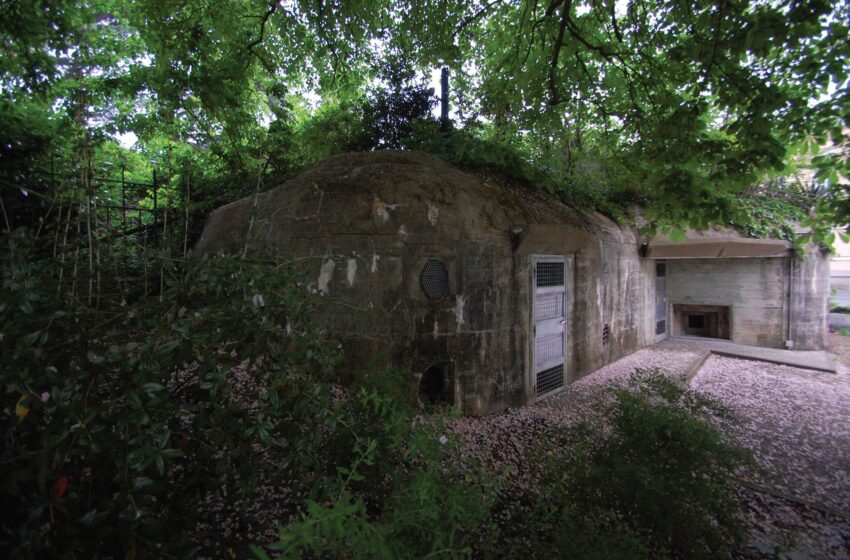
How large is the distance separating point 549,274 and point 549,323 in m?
0.87

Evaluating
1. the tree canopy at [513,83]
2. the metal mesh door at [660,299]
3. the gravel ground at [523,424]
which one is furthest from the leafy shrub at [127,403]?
the metal mesh door at [660,299]

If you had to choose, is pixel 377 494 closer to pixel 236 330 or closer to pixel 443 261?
pixel 236 330

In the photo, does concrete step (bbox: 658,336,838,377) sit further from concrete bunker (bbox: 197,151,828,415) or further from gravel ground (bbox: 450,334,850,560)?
concrete bunker (bbox: 197,151,828,415)

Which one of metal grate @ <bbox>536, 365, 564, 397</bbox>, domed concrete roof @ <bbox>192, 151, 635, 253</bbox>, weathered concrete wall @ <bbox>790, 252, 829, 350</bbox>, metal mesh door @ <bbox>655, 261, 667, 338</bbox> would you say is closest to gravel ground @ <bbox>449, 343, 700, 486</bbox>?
metal grate @ <bbox>536, 365, 564, 397</bbox>

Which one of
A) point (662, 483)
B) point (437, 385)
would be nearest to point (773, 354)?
point (437, 385)

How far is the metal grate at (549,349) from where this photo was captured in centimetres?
636

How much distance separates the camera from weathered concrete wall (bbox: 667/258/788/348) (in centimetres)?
1081

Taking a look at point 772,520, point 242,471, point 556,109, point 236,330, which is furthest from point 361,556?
point 556,109

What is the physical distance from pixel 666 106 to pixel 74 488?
6923 millimetres

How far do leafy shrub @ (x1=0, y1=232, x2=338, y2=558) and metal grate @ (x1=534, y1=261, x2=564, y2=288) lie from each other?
195 inches

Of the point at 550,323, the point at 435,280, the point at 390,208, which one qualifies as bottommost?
the point at 550,323

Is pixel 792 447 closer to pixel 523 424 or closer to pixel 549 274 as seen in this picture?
pixel 523 424

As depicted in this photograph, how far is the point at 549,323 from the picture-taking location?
21.6 ft

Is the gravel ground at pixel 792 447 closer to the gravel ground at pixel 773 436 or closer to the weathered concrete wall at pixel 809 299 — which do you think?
the gravel ground at pixel 773 436
